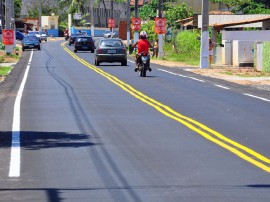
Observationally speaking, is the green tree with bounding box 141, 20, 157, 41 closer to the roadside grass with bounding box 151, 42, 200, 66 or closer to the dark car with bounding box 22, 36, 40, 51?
the dark car with bounding box 22, 36, 40, 51

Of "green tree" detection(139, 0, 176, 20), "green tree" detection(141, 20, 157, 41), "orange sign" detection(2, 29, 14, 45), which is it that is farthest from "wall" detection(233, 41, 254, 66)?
"green tree" detection(139, 0, 176, 20)

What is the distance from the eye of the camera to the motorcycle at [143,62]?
37.4 m

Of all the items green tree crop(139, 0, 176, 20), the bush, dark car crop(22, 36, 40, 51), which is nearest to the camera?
the bush

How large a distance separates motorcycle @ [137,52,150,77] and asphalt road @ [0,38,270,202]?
10.0m

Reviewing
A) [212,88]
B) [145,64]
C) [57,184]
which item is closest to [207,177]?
[57,184]

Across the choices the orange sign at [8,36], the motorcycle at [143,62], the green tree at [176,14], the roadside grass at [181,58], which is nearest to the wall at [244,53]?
Answer: the roadside grass at [181,58]

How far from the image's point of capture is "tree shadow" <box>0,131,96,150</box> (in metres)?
14.8

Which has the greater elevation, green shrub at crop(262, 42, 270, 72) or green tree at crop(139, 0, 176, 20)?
green tree at crop(139, 0, 176, 20)

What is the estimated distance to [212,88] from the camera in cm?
Answer: 3044

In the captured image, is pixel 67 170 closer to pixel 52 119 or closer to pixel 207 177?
pixel 207 177

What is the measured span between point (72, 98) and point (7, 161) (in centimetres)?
1249

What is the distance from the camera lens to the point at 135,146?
47.5ft

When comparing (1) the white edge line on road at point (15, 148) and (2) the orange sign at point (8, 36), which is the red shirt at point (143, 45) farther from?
(2) the orange sign at point (8, 36)

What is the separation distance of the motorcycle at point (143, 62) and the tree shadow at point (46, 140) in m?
20.8
